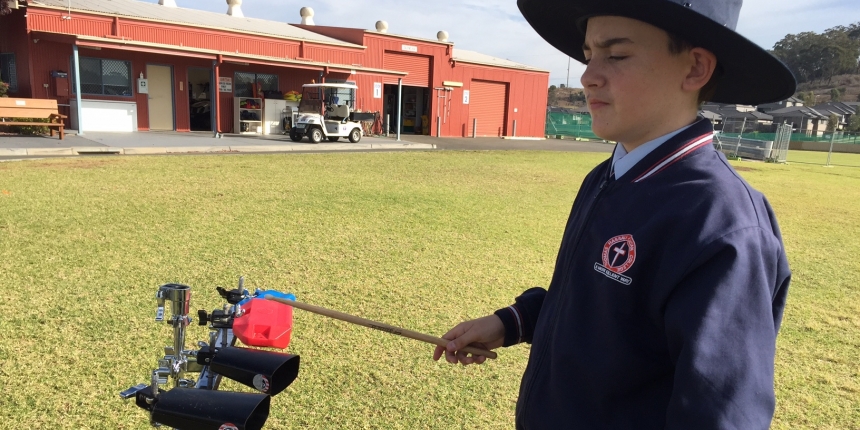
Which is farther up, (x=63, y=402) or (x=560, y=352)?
(x=560, y=352)

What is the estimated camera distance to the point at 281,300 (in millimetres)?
1820

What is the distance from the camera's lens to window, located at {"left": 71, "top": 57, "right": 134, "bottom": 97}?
19.6 metres

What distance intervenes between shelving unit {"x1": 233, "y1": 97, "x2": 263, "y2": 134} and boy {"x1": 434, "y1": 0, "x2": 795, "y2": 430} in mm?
22116

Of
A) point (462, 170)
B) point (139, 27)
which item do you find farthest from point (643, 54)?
point (139, 27)

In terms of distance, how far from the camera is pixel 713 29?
1.22 meters

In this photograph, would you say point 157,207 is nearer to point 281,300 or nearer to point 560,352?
point 281,300

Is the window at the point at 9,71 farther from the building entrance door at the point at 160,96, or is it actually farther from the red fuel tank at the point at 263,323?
the red fuel tank at the point at 263,323

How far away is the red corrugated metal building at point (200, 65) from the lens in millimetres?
19000

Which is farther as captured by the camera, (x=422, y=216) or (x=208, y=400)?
(x=422, y=216)

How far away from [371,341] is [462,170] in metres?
10.5

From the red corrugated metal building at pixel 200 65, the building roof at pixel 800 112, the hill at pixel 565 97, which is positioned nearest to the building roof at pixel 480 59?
the red corrugated metal building at pixel 200 65

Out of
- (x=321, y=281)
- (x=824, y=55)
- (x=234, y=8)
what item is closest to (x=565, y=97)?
(x=824, y=55)

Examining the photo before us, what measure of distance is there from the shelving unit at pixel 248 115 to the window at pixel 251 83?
66 centimetres

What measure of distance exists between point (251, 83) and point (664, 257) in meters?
23.9
